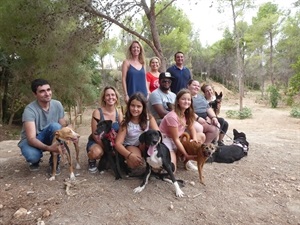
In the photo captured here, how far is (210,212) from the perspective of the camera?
238 centimetres

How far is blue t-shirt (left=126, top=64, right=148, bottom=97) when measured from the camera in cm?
378

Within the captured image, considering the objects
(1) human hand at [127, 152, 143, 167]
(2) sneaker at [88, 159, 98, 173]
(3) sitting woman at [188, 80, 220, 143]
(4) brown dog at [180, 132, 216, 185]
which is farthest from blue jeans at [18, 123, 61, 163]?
(3) sitting woman at [188, 80, 220, 143]

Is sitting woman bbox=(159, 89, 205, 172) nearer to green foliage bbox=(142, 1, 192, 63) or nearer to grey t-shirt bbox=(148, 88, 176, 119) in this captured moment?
grey t-shirt bbox=(148, 88, 176, 119)

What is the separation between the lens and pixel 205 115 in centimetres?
395

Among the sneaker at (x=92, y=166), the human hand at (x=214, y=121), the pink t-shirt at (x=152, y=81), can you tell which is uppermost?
the pink t-shirt at (x=152, y=81)

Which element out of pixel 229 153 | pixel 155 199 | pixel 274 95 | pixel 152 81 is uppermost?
pixel 152 81

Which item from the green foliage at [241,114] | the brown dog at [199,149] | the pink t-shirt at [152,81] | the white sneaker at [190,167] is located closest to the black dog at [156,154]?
the brown dog at [199,149]

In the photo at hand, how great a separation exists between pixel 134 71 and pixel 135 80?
0.44 ft

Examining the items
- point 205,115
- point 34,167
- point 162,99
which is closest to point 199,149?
point 162,99

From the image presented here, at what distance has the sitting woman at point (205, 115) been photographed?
12.4 ft

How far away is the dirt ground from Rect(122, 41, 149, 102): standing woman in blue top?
1.32 meters

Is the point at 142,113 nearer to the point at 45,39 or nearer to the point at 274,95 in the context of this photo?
the point at 45,39

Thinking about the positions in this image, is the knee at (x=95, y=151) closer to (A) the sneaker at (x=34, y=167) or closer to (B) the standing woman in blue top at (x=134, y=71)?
(A) the sneaker at (x=34, y=167)

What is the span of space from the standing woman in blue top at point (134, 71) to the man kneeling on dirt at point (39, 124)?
112 centimetres
